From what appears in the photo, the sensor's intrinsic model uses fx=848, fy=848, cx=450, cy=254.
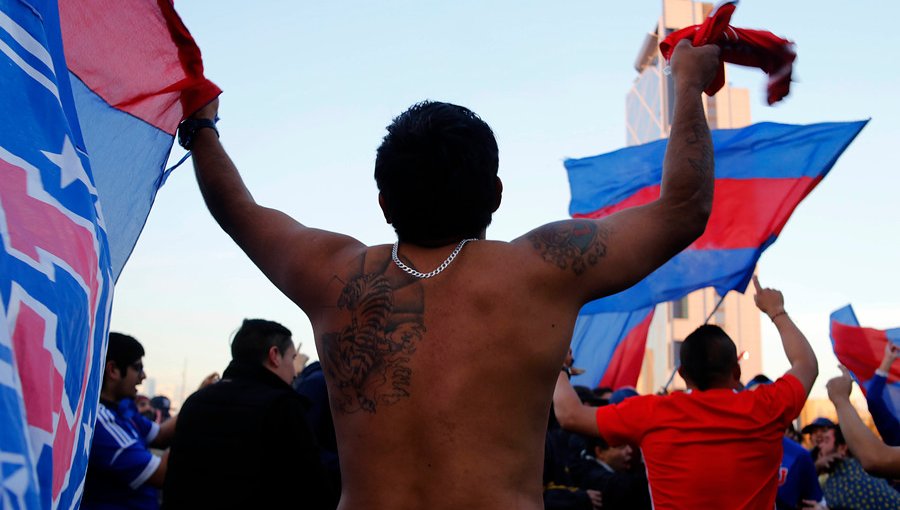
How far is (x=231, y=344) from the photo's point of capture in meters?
4.73

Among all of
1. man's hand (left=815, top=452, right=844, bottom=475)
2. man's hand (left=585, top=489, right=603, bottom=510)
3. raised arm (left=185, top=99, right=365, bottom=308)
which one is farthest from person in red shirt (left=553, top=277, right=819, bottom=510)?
man's hand (left=815, top=452, right=844, bottom=475)

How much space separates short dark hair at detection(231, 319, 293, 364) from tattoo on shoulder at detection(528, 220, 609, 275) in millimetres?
2882

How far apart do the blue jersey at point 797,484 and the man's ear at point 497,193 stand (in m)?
4.30

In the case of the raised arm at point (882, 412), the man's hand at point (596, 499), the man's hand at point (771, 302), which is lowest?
the man's hand at point (596, 499)

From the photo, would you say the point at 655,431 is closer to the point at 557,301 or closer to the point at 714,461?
the point at 714,461

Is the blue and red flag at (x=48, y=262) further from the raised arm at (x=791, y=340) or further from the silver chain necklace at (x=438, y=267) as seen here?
the raised arm at (x=791, y=340)

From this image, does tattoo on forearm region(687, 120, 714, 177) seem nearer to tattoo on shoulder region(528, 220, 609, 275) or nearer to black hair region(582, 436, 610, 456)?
tattoo on shoulder region(528, 220, 609, 275)

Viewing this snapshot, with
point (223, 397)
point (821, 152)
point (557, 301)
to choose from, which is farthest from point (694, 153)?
point (821, 152)

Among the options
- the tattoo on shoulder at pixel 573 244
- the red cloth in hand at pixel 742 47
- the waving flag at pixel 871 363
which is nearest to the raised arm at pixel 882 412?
the waving flag at pixel 871 363

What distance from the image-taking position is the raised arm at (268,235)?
7.07 ft

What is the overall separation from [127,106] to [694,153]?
1666 millimetres

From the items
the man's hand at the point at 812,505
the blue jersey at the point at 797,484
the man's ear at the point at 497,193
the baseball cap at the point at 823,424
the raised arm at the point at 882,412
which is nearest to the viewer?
the man's ear at the point at 497,193

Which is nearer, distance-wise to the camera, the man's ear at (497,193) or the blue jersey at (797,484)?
the man's ear at (497,193)

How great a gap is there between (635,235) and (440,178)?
19.2 inches
